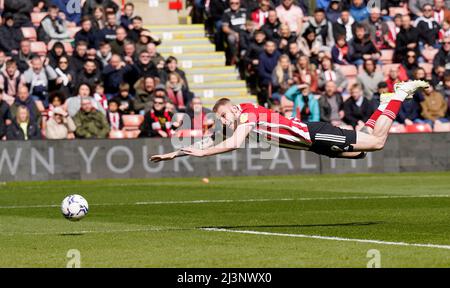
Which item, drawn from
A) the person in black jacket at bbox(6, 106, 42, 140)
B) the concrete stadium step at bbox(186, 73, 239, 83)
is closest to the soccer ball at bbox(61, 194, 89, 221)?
the person in black jacket at bbox(6, 106, 42, 140)

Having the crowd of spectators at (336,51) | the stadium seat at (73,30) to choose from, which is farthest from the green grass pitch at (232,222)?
the stadium seat at (73,30)

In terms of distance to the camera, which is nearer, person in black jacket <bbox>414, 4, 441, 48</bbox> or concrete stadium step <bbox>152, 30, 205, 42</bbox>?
person in black jacket <bbox>414, 4, 441, 48</bbox>

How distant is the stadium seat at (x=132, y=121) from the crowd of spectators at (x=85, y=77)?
0.09ft

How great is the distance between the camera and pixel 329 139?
17.8m

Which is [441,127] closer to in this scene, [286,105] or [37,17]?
[286,105]

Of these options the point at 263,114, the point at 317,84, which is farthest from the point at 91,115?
the point at 263,114

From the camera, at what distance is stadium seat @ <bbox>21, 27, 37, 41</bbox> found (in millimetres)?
34750

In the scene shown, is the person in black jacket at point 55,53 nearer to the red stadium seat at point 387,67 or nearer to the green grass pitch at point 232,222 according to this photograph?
the green grass pitch at point 232,222

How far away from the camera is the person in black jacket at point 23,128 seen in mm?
31422

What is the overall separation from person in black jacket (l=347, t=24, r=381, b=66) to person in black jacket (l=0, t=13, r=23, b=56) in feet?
35.2

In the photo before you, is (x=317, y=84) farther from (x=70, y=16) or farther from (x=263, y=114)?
(x=263, y=114)

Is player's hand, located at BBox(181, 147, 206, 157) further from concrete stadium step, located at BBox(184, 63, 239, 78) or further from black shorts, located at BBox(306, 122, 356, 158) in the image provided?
concrete stadium step, located at BBox(184, 63, 239, 78)

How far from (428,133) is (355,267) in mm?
21547

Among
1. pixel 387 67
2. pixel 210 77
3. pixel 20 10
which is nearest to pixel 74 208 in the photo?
pixel 20 10
